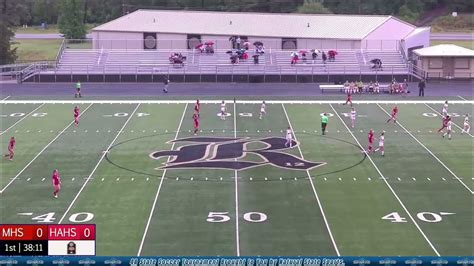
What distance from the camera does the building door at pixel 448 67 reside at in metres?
55.2

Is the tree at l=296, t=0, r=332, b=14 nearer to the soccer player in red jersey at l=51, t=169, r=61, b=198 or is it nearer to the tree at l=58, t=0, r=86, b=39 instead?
the tree at l=58, t=0, r=86, b=39

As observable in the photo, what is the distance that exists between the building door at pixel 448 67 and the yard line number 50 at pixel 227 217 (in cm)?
3579

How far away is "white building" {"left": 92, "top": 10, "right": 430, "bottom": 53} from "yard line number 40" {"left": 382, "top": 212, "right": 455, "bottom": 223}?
39708mm

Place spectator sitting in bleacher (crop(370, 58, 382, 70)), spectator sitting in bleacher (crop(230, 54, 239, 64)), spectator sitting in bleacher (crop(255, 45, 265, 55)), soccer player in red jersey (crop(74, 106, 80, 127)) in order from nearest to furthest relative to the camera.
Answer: soccer player in red jersey (crop(74, 106, 80, 127)) → spectator sitting in bleacher (crop(370, 58, 382, 70)) → spectator sitting in bleacher (crop(230, 54, 239, 64)) → spectator sitting in bleacher (crop(255, 45, 265, 55))

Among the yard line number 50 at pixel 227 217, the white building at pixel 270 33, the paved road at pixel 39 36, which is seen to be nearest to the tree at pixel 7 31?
the white building at pixel 270 33

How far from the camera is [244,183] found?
26.4m

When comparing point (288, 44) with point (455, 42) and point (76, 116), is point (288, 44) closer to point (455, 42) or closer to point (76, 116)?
point (455, 42)

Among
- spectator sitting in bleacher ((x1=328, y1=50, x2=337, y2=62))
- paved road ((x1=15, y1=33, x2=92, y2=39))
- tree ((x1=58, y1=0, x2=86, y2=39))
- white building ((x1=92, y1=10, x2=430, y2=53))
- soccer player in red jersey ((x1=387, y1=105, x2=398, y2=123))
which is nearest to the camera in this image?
soccer player in red jersey ((x1=387, y1=105, x2=398, y2=123))

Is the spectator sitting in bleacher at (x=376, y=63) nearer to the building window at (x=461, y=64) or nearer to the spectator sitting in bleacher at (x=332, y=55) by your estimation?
the spectator sitting in bleacher at (x=332, y=55)

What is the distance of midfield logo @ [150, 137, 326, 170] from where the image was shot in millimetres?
29016

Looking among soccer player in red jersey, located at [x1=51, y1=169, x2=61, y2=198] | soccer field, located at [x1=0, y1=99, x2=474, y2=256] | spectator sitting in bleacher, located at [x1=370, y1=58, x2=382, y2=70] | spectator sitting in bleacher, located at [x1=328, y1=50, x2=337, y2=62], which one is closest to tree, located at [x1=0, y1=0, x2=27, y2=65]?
soccer field, located at [x1=0, y1=99, x2=474, y2=256]

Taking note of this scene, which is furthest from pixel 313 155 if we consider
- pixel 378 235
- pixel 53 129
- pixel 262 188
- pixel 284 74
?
pixel 284 74

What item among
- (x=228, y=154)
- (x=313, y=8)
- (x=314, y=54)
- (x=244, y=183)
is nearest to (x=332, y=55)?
(x=314, y=54)

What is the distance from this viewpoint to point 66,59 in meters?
59.4
